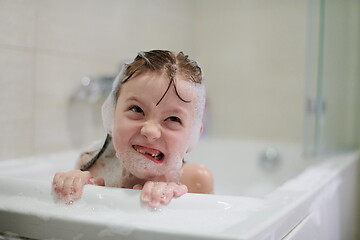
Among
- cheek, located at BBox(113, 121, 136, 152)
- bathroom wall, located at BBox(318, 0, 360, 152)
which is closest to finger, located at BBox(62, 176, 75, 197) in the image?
cheek, located at BBox(113, 121, 136, 152)

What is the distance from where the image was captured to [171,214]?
60 centimetres

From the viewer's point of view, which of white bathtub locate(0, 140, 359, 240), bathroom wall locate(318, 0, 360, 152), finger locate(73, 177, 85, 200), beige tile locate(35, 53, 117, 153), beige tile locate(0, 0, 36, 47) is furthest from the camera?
bathroom wall locate(318, 0, 360, 152)

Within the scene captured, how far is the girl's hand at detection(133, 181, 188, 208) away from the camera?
0.63 m

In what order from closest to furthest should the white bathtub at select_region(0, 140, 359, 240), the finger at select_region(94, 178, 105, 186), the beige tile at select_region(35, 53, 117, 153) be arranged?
1. the white bathtub at select_region(0, 140, 359, 240)
2. the finger at select_region(94, 178, 105, 186)
3. the beige tile at select_region(35, 53, 117, 153)

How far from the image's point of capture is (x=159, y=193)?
2.09 ft

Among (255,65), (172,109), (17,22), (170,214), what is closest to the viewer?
(170,214)

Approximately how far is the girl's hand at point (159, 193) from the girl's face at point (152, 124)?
7 cm

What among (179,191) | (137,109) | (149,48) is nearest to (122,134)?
(137,109)

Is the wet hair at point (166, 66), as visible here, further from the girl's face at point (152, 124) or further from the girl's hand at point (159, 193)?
the girl's hand at point (159, 193)

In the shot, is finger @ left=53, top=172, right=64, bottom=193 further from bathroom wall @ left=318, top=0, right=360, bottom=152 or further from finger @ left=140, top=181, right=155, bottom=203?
bathroom wall @ left=318, top=0, right=360, bottom=152

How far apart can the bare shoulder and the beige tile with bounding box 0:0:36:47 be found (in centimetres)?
64

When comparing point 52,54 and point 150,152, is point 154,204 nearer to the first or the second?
point 150,152

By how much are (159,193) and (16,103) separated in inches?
27.4

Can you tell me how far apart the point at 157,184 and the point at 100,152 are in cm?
23
